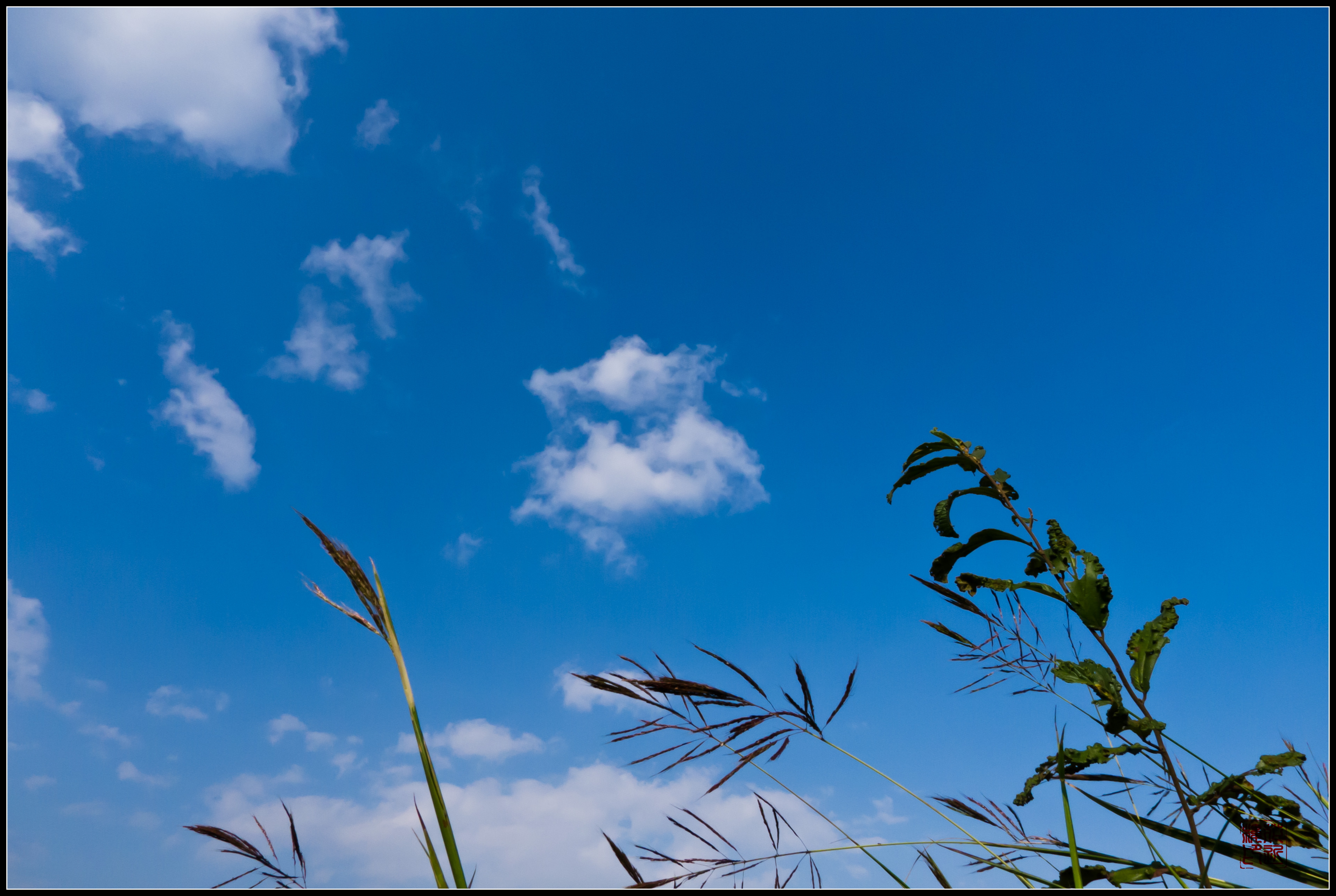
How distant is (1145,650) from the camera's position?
4.81 feet

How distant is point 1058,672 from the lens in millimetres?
1464

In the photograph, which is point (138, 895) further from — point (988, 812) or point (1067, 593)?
point (1067, 593)

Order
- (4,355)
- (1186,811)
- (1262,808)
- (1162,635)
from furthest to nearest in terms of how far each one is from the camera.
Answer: (4,355)
(1162,635)
(1262,808)
(1186,811)

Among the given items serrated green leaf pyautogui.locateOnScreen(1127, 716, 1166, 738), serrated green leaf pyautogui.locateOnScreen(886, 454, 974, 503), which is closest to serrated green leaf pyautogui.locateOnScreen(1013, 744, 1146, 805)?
serrated green leaf pyautogui.locateOnScreen(1127, 716, 1166, 738)

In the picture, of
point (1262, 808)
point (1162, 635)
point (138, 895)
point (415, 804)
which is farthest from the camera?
point (1162, 635)

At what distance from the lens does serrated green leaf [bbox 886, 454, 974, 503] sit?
177cm

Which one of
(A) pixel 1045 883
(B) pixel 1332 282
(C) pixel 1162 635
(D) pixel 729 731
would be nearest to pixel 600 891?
(D) pixel 729 731

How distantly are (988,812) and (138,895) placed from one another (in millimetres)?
1604

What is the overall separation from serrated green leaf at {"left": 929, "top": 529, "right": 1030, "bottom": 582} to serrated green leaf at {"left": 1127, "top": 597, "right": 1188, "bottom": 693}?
0.33 m

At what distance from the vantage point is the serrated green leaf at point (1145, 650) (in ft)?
4.78

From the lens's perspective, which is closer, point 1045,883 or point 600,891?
point 600,891

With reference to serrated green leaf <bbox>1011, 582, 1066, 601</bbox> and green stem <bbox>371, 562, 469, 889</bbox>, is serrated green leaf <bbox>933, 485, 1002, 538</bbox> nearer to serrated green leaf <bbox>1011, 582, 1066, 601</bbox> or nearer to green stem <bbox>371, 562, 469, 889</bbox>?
serrated green leaf <bbox>1011, 582, 1066, 601</bbox>

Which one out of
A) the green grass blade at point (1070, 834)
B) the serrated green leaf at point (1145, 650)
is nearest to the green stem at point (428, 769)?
the green grass blade at point (1070, 834)

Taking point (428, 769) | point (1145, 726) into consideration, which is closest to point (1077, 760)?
point (1145, 726)
